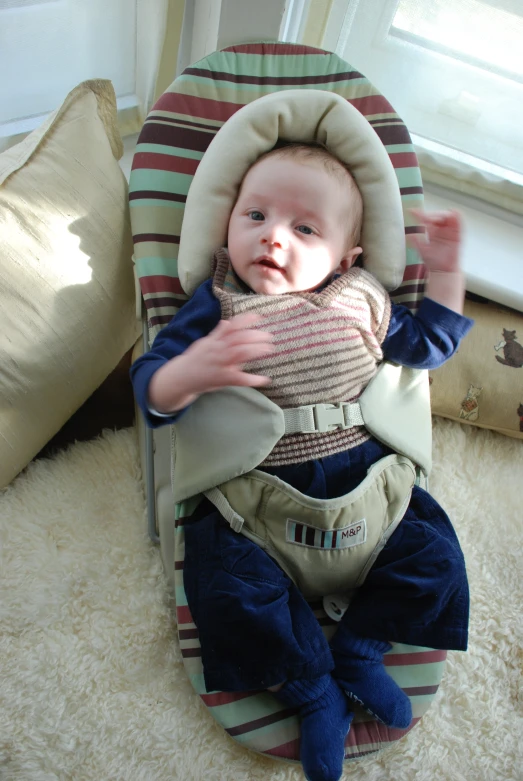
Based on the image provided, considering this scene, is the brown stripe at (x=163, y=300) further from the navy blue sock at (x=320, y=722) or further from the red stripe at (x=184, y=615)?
the navy blue sock at (x=320, y=722)

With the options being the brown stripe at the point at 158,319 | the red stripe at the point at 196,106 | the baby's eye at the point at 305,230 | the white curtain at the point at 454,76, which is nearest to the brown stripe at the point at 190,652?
the brown stripe at the point at 158,319

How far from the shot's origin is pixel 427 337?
3.31ft

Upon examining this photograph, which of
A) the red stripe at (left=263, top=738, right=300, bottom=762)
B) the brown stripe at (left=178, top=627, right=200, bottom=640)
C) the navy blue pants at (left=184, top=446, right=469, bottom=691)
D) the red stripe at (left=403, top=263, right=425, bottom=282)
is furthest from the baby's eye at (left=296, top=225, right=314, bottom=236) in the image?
the red stripe at (left=263, top=738, right=300, bottom=762)

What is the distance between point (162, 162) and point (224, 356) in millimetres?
471

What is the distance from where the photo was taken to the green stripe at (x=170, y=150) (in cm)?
108

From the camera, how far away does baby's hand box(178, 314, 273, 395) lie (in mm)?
779

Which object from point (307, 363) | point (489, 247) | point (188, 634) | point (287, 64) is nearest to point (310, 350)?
point (307, 363)

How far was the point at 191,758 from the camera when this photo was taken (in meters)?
0.90

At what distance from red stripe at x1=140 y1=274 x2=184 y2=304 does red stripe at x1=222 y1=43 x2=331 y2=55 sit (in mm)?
440

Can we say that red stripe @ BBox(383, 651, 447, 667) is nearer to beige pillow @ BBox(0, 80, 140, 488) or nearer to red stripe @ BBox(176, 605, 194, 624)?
red stripe @ BBox(176, 605, 194, 624)

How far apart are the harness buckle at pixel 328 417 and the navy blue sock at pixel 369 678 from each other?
29 centimetres

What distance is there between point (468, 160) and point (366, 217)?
635mm

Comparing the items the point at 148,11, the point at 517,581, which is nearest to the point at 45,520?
the point at 517,581

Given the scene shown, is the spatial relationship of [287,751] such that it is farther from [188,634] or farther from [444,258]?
[444,258]
